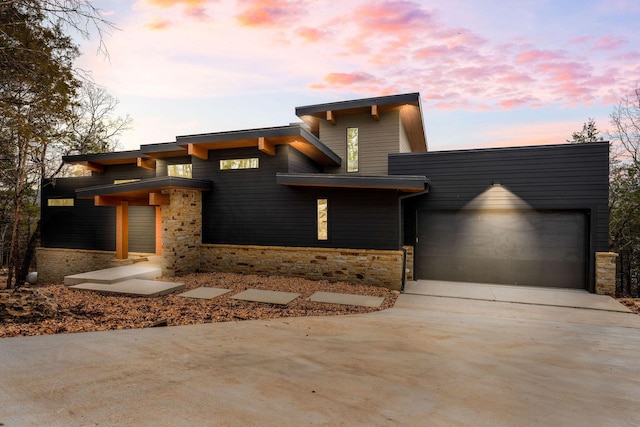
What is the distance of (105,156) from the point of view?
45.0 feet

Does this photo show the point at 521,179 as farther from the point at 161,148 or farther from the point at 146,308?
the point at 161,148

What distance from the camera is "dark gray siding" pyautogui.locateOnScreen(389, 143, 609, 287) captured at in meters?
8.75

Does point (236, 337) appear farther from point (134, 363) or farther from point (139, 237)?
point (139, 237)

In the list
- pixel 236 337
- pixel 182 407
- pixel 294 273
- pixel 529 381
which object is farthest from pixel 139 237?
pixel 529 381

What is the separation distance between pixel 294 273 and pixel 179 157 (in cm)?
751

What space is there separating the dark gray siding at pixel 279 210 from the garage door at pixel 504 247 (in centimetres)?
233

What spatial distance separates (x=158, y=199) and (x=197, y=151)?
2280mm

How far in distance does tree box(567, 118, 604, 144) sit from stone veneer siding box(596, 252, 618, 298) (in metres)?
17.0

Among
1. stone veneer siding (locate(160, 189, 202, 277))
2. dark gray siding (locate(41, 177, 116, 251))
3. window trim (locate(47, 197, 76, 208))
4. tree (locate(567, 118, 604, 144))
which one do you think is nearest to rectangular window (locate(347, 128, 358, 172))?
stone veneer siding (locate(160, 189, 202, 277))

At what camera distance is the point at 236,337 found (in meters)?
3.92

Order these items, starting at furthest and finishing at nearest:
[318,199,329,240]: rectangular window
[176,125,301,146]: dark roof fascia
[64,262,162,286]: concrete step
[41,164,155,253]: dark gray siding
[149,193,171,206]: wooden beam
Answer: [41,164,155,253]: dark gray siding < [149,193,171,206]: wooden beam < [318,199,329,240]: rectangular window < [176,125,301,146]: dark roof fascia < [64,262,162,286]: concrete step

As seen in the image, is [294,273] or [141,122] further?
[141,122]

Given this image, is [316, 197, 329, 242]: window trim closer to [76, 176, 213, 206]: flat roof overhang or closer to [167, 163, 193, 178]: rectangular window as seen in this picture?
[76, 176, 213, 206]: flat roof overhang

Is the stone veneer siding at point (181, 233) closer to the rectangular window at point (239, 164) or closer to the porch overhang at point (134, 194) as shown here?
A: the porch overhang at point (134, 194)
